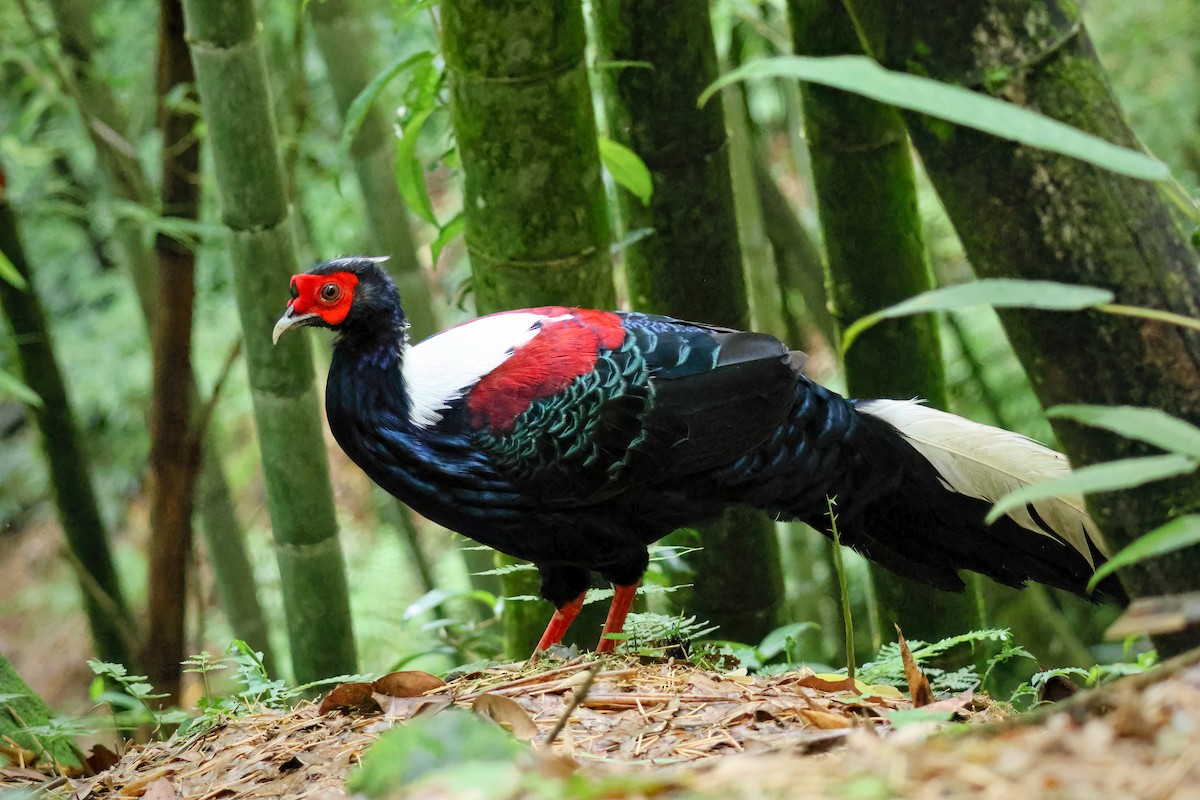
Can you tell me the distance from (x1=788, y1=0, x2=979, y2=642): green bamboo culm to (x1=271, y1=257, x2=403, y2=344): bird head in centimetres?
122

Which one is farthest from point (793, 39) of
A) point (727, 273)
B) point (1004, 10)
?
point (1004, 10)

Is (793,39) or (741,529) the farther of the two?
(741,529)

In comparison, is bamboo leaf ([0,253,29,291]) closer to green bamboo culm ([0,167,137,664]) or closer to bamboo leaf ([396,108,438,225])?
green bamboo culm ([0,167,137,664])

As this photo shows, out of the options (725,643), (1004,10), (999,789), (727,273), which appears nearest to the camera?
(999,789)

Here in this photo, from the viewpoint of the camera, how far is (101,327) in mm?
7895

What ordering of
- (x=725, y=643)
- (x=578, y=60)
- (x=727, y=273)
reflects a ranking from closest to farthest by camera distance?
1. (x=578, y=60)
2. (x=725, y=643)
3. (x=727, y=273)

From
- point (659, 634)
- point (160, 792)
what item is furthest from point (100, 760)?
point (659, 634)

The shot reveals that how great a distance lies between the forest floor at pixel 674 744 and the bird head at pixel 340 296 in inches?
37.8

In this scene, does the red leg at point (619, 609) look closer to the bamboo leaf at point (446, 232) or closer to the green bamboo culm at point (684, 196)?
the green bamboo culm at point (684, 196)

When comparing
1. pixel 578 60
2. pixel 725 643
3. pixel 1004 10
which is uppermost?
pixel 578 60

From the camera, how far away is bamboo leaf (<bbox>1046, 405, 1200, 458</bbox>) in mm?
1283

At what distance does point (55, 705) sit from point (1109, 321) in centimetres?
868

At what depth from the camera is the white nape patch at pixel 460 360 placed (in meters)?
2.86

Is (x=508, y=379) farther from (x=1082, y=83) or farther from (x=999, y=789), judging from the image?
(x=999, y=789)
